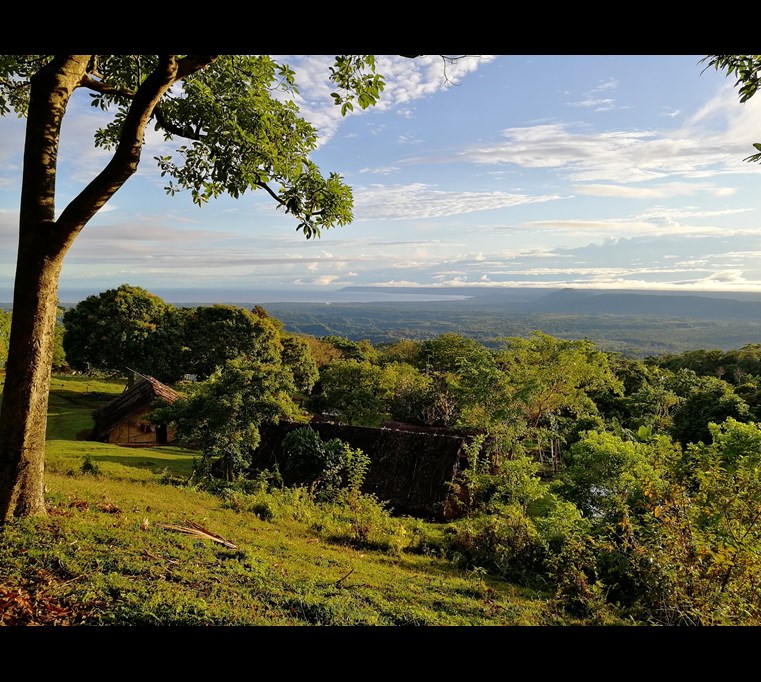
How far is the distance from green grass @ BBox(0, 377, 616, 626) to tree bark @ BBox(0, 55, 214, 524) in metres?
1.34

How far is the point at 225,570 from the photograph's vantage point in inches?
208

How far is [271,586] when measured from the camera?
16.9ft

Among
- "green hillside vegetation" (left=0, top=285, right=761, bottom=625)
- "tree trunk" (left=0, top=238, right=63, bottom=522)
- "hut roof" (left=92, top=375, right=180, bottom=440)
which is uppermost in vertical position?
"tree trunk" (left=0, top=238, right=63, bottom=522)

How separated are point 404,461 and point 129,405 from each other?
1820 cm

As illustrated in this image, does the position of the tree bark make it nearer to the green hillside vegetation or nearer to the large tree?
the large tree

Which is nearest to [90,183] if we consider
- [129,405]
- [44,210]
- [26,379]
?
[44,210]

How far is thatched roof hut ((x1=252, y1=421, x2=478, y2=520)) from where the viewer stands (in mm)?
16406

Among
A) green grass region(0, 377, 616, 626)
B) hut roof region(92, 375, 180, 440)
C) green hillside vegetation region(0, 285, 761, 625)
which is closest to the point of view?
green grass region(0, 377, 616, 626)

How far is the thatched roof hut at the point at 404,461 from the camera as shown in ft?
53.8

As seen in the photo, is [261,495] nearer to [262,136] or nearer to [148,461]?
[262,136]

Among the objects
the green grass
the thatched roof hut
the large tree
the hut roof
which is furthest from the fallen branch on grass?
the hut roof
